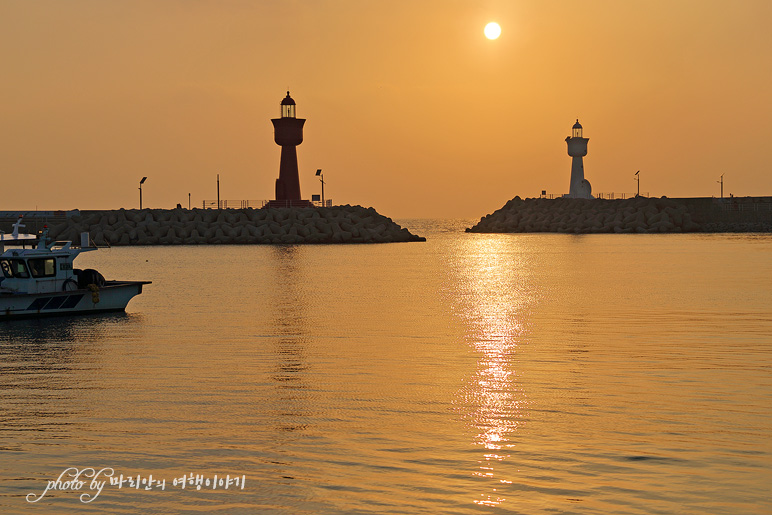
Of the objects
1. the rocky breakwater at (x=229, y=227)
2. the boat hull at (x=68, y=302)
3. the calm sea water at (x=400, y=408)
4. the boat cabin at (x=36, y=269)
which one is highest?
the rocky breakwater at (x=229, y=227)

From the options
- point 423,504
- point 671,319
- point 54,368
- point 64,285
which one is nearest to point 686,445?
point 423,504

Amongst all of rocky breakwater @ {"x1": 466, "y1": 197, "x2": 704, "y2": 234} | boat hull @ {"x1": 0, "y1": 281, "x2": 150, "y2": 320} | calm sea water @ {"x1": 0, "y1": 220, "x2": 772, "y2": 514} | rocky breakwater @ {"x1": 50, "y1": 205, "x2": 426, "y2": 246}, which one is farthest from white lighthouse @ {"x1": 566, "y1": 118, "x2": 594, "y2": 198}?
boat hull @ {"x1": 0, "y1": 281, "x2": 150, "y2": 320}

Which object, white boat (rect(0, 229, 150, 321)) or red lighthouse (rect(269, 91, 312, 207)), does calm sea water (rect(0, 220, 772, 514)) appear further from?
red lighthouse (rect(269, 91, 312, 207))

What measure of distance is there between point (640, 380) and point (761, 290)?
26.5 meters

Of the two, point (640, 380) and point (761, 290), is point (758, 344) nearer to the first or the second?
point (640, 380)

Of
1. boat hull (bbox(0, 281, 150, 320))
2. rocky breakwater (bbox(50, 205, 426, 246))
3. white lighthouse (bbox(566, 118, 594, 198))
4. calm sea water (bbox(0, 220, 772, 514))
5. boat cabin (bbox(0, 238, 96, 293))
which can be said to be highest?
white lighthouse (bbox(566, 118, 594, 198))

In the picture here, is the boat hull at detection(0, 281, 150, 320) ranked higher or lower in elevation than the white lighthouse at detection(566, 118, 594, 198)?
lower

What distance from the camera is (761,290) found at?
41875mm

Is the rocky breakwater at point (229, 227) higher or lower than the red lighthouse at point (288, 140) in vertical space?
lower

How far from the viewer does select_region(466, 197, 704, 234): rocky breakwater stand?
477 ft

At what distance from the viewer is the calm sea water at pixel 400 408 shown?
10.8 meters

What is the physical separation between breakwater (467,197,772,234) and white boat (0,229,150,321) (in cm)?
12112

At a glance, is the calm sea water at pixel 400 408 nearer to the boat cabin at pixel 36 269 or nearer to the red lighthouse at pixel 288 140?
the boat cabin at pixel 36 269

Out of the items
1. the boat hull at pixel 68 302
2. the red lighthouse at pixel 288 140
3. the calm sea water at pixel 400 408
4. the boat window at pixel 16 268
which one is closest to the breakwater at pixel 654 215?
the red lighthouse at pixel 288 140
